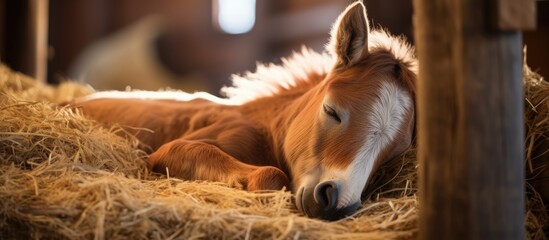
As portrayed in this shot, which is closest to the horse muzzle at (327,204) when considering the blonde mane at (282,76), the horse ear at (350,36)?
the horse ear at (350,36)

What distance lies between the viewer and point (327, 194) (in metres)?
2.47

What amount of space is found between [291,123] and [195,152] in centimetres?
54

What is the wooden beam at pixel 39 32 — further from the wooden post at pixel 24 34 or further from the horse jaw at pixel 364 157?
the horse jaw at pixel 364 157

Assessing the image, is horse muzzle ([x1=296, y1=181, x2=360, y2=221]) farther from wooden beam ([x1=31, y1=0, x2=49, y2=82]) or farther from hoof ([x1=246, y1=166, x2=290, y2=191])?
wooden beam ([x1=31, y1=0, x2=49, y2=82])

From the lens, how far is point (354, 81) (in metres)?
2.98

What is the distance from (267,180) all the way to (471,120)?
3.58ft

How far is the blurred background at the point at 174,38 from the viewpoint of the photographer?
1064 centimetres

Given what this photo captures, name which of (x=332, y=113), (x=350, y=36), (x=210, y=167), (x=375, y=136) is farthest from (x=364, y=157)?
(x=210, y=167)

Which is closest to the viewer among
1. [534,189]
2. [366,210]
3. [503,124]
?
[503,124]

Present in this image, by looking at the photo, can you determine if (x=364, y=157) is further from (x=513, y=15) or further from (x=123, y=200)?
(x=123, y=200)

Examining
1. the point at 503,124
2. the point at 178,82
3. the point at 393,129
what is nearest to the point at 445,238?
the point at 503,124

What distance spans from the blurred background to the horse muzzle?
7517 mm

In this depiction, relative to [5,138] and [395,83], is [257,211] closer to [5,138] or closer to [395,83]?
[395,83]

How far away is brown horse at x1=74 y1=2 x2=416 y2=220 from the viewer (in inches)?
105
